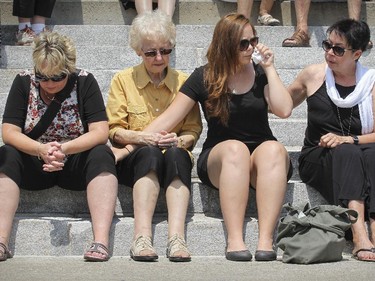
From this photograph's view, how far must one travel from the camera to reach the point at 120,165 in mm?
6090

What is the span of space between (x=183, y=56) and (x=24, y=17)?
1326 mm

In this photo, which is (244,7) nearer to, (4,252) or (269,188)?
(269,188)

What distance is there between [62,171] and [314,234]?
1.53 meters

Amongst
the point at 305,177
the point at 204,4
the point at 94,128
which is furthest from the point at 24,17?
the point at 305,177

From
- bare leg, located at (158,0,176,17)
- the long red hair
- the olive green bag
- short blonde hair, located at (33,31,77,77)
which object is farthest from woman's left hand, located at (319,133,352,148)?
bare leg, located at (158,0,176,17)

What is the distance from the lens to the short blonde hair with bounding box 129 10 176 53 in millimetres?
6238

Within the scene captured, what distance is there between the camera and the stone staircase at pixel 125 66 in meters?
5.89

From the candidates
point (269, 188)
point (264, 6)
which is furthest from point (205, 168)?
point (264, 6)

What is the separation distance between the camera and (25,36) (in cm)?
812

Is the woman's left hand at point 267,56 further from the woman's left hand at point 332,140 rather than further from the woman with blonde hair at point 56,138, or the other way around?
the woman with blonde hair at point 56,138

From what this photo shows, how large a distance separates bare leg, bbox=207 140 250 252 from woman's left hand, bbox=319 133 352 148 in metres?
0.49

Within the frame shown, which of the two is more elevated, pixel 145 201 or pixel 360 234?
pixel 145 201

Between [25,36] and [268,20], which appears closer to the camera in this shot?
[25,36]

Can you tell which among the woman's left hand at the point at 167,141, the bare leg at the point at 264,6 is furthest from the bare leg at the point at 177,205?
the bare leg at the point at 264,6
